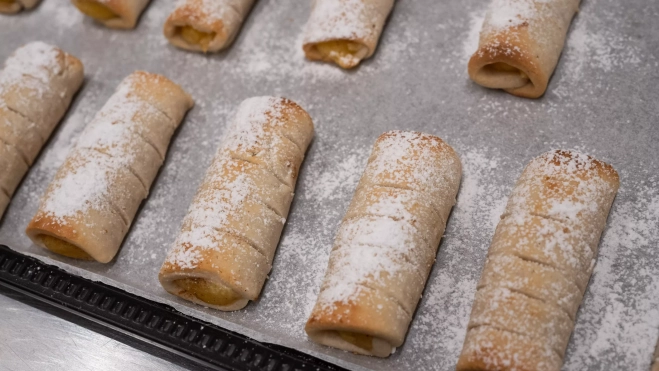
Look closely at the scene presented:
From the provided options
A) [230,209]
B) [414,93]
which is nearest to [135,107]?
[230,209]

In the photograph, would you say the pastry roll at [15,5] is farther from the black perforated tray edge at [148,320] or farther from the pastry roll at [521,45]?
the pastry roll at [521,45]

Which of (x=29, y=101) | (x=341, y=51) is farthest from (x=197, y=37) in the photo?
(x=29, y=101)

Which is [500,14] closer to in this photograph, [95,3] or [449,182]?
[449,182]

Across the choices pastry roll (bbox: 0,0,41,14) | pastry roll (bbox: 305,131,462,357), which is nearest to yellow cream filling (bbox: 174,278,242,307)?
pastry roll (bbox: 305,131,462,357)

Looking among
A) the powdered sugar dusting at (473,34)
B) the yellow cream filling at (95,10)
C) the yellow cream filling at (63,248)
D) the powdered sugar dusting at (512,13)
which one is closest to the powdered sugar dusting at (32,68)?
the yellow cream filling at (95,10)

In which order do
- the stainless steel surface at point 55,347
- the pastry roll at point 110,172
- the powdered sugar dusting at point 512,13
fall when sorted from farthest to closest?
the powdered sugar dusting at point 512,13 < the pastry roll at point 110,172 < the stainless steel surface at point 55,347

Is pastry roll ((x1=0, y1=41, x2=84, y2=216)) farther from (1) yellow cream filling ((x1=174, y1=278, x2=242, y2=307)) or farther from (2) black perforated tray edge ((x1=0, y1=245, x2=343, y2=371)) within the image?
(1) yellow cream filling ((x1=174, y1=278, x2=242, y2=307))
